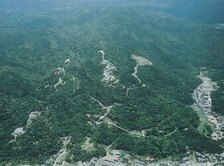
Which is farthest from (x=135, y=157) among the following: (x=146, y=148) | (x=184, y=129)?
(x=184, y=129)

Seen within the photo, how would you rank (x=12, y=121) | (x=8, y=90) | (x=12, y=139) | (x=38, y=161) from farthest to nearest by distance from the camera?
(x=8, y=90) → (x=12, y=121) → (x=12, y=139) → (x=38, y=161)

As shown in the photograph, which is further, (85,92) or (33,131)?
(85,92)

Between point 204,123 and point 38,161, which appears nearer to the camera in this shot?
point 38,161

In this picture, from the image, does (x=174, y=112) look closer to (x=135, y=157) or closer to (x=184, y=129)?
(x=184, y=129)

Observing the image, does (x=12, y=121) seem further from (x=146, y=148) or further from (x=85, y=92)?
(x=146, y=148)

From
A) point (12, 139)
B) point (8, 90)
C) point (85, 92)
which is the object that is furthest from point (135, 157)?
point (8, 90)

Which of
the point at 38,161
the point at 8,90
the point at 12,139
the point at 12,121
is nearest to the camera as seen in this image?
the point at 38,161

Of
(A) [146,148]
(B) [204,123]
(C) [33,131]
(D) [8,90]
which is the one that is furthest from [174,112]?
(D) [8,90]

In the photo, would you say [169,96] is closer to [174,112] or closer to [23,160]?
[174,112]

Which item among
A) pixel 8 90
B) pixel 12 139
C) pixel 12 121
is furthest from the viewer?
pixel 8 90
